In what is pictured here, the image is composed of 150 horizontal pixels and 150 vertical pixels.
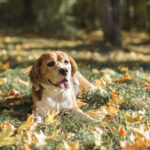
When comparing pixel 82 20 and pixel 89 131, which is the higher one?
pixel 89 131

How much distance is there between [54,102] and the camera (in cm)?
337

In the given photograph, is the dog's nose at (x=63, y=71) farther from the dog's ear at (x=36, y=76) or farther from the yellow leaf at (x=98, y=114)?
the yellow leaf at (x=98, y=114)

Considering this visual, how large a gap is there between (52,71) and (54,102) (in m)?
0.45

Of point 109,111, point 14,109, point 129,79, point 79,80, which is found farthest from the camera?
point 129,79

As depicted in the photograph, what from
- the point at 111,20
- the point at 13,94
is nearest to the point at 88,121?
the point at 13,94

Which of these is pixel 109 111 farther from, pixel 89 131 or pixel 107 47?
pixel 107 47

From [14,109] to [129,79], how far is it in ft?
7.28

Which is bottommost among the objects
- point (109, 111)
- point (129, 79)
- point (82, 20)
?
point (82, 20)

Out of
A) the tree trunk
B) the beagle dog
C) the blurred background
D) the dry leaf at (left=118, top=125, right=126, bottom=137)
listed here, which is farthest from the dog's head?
the blurred background

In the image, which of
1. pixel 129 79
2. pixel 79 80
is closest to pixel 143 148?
pixel 79 80

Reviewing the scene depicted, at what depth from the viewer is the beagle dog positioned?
3.23 m

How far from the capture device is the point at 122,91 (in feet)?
12.9

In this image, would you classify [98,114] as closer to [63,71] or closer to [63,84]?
[63,84]

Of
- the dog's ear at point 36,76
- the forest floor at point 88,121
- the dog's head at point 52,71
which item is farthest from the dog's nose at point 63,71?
the forest floor at point 88,121
